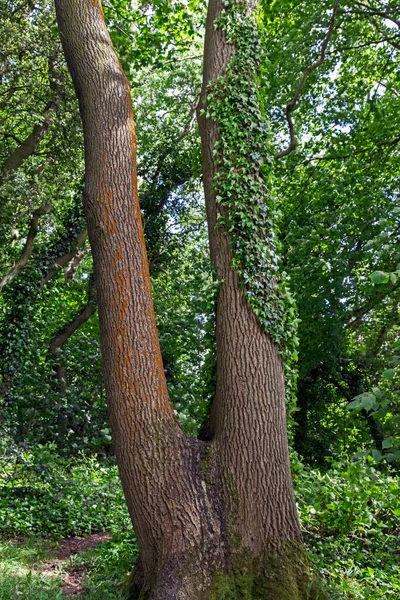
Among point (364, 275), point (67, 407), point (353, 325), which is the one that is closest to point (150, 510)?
point (67, 407)

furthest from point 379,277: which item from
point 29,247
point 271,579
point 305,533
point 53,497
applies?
point 29,247

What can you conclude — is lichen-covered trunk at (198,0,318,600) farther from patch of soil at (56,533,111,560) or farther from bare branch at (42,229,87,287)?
bare branch at (42,229,87,287)

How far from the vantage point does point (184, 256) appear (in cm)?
1367

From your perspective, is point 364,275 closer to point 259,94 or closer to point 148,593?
point 259,94

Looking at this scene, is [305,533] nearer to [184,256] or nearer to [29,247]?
[29,247]

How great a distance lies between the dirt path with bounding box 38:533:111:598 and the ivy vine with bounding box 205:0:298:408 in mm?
2406

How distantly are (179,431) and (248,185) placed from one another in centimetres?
203

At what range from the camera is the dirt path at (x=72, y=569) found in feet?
14.7

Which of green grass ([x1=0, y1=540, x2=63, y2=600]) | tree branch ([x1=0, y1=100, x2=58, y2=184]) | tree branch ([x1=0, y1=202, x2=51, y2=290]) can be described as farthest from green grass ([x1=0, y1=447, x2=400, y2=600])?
tree branch ([x1=0, y1=100, x2=58, y2=184])

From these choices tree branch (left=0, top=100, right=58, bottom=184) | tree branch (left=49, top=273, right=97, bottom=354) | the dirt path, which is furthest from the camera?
tree branch (left=49, top=273, right=97, bottom=354)

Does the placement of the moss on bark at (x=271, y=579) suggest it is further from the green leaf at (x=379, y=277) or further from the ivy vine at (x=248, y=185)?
the green leaf at (x=379, y=277)

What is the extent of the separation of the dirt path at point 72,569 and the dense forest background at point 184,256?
0.38 feet

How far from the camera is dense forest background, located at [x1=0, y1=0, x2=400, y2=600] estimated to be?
221 inches

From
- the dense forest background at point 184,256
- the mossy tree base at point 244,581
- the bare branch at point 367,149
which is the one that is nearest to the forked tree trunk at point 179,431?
the mossy tree base at point 244,581
